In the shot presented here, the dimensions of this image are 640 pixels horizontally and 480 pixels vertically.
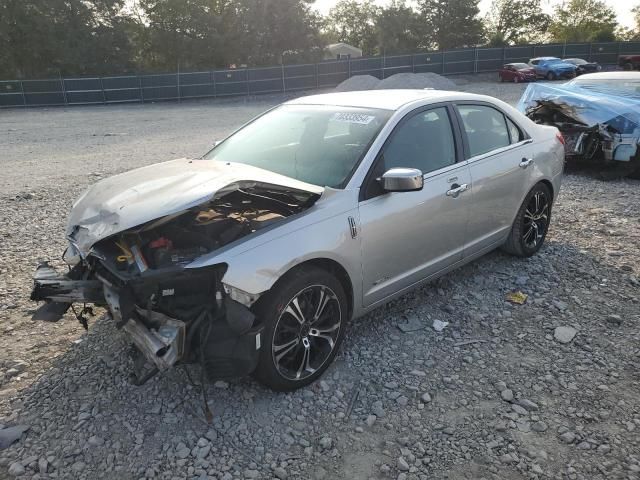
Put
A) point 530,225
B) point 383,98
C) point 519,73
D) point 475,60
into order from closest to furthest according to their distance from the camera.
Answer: point 383,98
point 530,225
point 519,73
point 475,60

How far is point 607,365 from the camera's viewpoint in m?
3.36

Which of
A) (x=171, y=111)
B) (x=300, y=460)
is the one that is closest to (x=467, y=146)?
(x=300, y=460)

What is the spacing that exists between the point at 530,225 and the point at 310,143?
2.58m

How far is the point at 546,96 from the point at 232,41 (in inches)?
1575

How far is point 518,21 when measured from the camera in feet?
231

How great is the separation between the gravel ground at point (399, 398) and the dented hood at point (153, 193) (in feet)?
3.25

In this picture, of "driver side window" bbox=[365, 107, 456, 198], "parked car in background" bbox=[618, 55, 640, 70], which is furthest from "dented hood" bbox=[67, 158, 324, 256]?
"parked car in background" bbox=[618, 55, 640, 70]

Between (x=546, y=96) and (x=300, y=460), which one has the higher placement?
(x=546, y=96)

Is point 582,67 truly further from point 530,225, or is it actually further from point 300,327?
point 300,327

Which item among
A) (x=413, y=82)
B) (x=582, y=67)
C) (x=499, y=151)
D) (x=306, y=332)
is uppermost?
(x=582, y=67)

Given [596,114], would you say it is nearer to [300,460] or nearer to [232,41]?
[300,460]

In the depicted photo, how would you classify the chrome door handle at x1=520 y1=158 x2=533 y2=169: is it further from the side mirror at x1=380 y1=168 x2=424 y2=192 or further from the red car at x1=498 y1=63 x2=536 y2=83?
the red car at x1=498 y1=63 x2=536 y2=83

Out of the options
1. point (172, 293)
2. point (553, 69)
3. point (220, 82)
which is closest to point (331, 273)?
point (172, 293)

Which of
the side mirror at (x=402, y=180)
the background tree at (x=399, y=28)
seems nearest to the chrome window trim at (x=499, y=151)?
the side mirror at (x=402, y=180)
